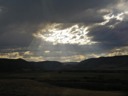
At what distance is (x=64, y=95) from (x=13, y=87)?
33.7 ft

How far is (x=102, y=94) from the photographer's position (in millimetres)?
47156

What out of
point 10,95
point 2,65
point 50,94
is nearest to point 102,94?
point 50,94

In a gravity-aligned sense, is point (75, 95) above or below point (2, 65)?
below

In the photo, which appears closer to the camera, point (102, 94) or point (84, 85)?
point (102, 94)

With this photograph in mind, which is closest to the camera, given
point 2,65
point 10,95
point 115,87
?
point 10,95

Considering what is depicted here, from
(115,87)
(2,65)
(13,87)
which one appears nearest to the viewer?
(13,87)

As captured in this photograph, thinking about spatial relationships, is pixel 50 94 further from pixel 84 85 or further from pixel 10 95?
pixel 84 85

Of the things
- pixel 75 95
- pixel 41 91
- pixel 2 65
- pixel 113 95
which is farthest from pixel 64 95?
pixel 2 65

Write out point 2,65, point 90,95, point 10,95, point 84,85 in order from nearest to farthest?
1. point 10,95
2. point 90,95
3. point 84,85
4. point 2,65

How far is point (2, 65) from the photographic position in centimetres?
16588

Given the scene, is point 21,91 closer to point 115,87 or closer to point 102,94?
point 102,94

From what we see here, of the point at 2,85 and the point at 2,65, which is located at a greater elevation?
the point at 2,65

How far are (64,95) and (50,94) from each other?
7.51ft

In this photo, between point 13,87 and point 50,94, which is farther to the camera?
point 13,87
